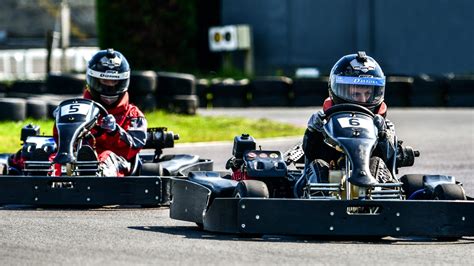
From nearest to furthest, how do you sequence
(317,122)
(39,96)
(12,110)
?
(317,122) < (12,110) < (39,96)

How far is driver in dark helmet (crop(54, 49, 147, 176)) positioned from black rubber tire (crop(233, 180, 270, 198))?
7.24ft

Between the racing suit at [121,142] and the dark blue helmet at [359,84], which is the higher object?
the dark blue helmet at [359,84]

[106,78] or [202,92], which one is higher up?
[106,78]

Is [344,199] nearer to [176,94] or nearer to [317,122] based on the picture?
[317,122]

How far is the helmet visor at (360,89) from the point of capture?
794 cm

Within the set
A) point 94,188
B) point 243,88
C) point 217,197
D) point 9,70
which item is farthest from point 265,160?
point 9,70

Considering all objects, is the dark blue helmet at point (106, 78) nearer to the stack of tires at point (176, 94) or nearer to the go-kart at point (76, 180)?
the go-kart at point (76, 180)

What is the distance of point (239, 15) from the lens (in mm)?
25844

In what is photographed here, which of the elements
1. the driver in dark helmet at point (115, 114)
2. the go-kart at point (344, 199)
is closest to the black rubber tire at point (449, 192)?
the go-kart at point (344, 199)

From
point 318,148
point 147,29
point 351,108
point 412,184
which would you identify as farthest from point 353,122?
point 147,29

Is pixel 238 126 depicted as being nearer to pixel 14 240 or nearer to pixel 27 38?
pixel 14 240

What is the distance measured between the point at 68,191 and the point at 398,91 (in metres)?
13.3

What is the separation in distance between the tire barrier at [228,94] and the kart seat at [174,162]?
36.1ft

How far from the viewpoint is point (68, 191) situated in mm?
8836
